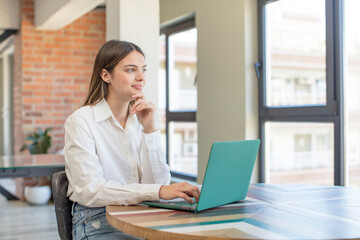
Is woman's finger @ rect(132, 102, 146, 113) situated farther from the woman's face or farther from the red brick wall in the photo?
the red brick wall

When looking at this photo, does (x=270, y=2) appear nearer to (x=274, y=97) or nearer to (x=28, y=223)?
(x=274, y=97)

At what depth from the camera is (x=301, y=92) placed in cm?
376

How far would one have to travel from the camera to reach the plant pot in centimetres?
570

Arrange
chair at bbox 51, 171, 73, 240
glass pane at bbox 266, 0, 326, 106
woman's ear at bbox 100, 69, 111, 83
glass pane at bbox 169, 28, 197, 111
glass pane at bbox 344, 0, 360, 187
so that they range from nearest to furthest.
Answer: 1. chair at bbox 51, 171, 73, 240
2. woman's ear at bbox 100, 69, 111, 83
3. glass pane at bbox 344, 0, 360, 187
4. glass pane at bbox 266, 0, 326, 106
5. glass pane at bbox 169, 28, 197, 111

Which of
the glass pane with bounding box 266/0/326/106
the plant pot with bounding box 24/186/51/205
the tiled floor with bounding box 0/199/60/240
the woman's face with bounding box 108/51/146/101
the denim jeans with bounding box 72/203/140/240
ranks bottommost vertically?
the tiled floor with bounding box 0/199/60/240

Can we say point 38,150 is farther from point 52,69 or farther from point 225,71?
point 225,71

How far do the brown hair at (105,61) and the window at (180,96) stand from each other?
3045 millimetres

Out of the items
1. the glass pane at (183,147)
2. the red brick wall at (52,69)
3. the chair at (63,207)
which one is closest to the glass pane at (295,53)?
the glass pane at (183,147)

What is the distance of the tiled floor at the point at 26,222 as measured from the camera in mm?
4340

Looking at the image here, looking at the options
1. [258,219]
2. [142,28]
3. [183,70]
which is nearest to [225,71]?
[183,70]

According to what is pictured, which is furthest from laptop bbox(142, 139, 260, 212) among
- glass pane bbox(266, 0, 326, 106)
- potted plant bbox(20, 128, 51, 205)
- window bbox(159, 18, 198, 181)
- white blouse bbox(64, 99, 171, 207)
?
potted plant bbox(20, 128, 51, 205)

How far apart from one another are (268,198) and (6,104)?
26.2 ft

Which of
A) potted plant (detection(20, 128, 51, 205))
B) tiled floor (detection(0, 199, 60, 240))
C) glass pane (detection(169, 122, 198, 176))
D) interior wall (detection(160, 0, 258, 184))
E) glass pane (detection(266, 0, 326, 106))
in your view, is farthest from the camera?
potted plant (detection(20, 128, 51, 205))

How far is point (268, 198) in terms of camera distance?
1794mm
